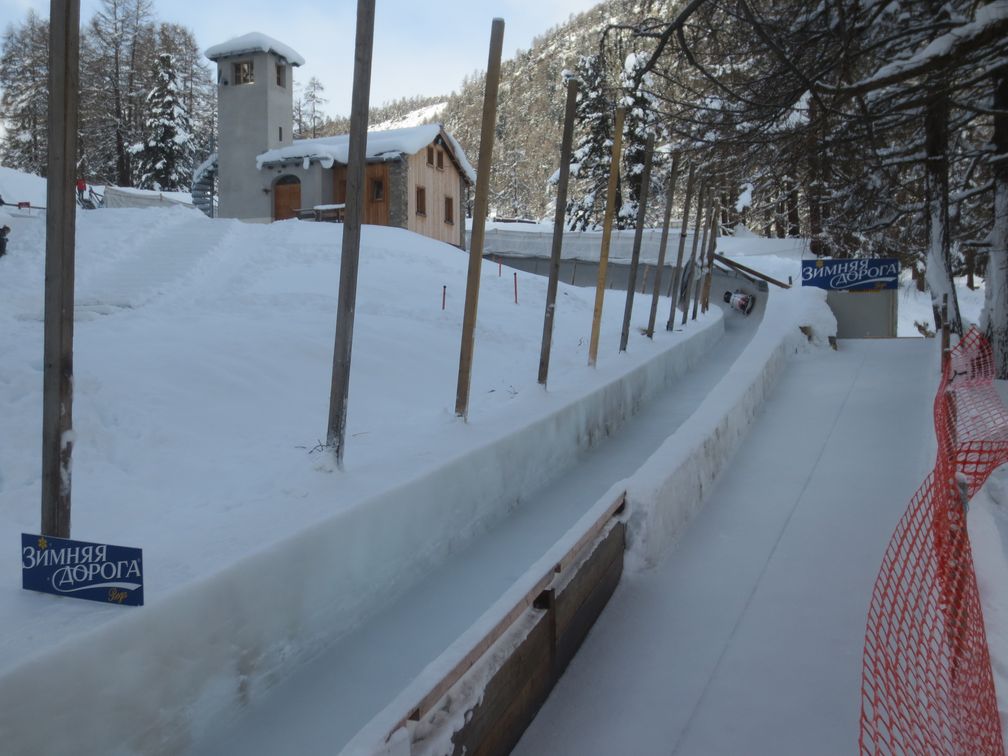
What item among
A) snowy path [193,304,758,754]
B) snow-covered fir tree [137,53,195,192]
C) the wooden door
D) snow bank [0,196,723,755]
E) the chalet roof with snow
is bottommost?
snowy path [193,304,758,754]

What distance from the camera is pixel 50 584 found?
314 centimetres

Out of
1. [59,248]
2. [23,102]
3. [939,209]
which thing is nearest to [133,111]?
[23,102]

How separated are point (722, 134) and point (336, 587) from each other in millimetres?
6590

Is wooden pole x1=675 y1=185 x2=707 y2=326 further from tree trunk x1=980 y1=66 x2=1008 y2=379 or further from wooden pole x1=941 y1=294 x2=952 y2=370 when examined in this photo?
tree trunk x1=980 y1=66 x2=1008 y2=379

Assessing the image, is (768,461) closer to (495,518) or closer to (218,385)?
(495,518)

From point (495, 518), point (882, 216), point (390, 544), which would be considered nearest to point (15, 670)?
point (390, 544)

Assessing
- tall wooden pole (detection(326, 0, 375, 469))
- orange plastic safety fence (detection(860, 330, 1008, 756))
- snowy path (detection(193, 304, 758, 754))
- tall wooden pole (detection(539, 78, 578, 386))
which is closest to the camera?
orange plastic safety fence (detection(860, 330, 1008, 756))

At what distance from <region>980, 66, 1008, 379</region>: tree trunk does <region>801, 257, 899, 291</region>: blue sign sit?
8.32m

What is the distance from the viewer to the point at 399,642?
4.15m

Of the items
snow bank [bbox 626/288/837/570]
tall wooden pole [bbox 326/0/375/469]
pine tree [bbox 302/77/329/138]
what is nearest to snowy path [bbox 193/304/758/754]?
snow bank [bbox 626/288/837/570]

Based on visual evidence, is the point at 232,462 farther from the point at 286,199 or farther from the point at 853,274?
the point at 286,199

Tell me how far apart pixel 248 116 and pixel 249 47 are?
6.38ft

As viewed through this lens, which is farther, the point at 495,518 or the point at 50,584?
the point at 495,518

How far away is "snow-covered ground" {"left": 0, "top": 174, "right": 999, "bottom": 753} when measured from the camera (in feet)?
9.91
